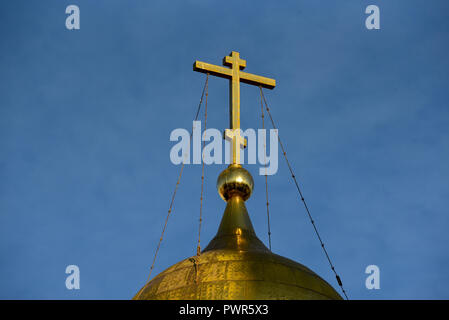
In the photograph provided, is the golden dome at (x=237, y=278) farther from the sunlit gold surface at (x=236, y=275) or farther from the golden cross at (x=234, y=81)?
the golden cross at (x=234, y=81)

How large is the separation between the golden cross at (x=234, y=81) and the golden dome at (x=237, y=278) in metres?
2.77

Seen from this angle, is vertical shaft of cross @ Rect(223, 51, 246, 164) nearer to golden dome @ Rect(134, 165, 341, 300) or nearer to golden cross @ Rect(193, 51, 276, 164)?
golden cross @ Rect(193, 51, 276, 164)

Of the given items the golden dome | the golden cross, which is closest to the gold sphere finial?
the golden cross

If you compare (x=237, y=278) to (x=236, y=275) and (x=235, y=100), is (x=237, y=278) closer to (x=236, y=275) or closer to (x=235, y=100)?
(x=236, y=275)

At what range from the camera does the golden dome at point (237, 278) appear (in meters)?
12.8

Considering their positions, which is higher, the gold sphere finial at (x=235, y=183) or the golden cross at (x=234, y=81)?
the golden cross at (x=234, y=81)

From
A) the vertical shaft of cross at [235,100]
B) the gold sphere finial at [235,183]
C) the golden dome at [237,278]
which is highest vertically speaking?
the vertical shaft of cross at [235,100]

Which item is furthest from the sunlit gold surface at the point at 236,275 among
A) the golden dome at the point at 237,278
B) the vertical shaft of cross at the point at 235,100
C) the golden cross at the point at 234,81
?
the golden cross at the point at 234,81

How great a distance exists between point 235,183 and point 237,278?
355 cm

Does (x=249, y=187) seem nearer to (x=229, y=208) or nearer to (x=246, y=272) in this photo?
(x=229, y=208)

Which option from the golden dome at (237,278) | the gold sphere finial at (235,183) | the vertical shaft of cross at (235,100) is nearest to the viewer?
the golden dome at (237,278)
